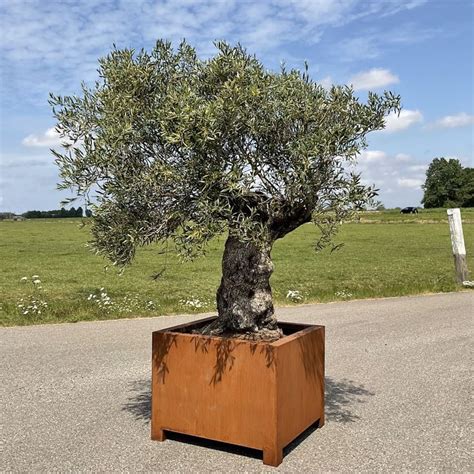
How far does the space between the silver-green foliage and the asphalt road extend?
72.9 inches

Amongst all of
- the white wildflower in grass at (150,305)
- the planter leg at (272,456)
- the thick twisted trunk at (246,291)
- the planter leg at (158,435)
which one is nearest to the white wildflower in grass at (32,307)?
the white wildflower in grass at (150,305)

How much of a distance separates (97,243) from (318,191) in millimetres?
2019

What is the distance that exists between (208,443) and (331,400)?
1872 mm

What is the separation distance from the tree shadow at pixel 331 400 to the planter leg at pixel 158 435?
19.2 inches

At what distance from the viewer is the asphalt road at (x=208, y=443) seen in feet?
15.9

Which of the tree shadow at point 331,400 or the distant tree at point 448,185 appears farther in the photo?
the distant tree at point 448,185

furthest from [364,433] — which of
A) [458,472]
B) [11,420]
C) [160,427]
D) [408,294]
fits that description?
[408,294]

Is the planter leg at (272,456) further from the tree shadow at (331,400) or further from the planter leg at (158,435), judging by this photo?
the planter leg at (158,435)

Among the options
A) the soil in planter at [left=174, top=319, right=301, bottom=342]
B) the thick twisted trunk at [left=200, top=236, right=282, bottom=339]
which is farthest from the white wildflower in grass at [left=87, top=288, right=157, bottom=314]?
the thick twisted trunk at [left=200, top=236, right=282, bottom=339]

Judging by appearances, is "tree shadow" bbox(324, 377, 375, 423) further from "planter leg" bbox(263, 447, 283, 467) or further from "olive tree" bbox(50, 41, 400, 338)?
"olive tree" bbox(50, 41, 400, 338)

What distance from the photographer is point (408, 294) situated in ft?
48.9

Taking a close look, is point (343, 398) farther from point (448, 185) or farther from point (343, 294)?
point (448, 185)

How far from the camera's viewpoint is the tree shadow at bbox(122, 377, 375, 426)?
5.88m

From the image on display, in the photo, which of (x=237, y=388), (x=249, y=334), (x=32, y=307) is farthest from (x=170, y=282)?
(x=237, y=388)
